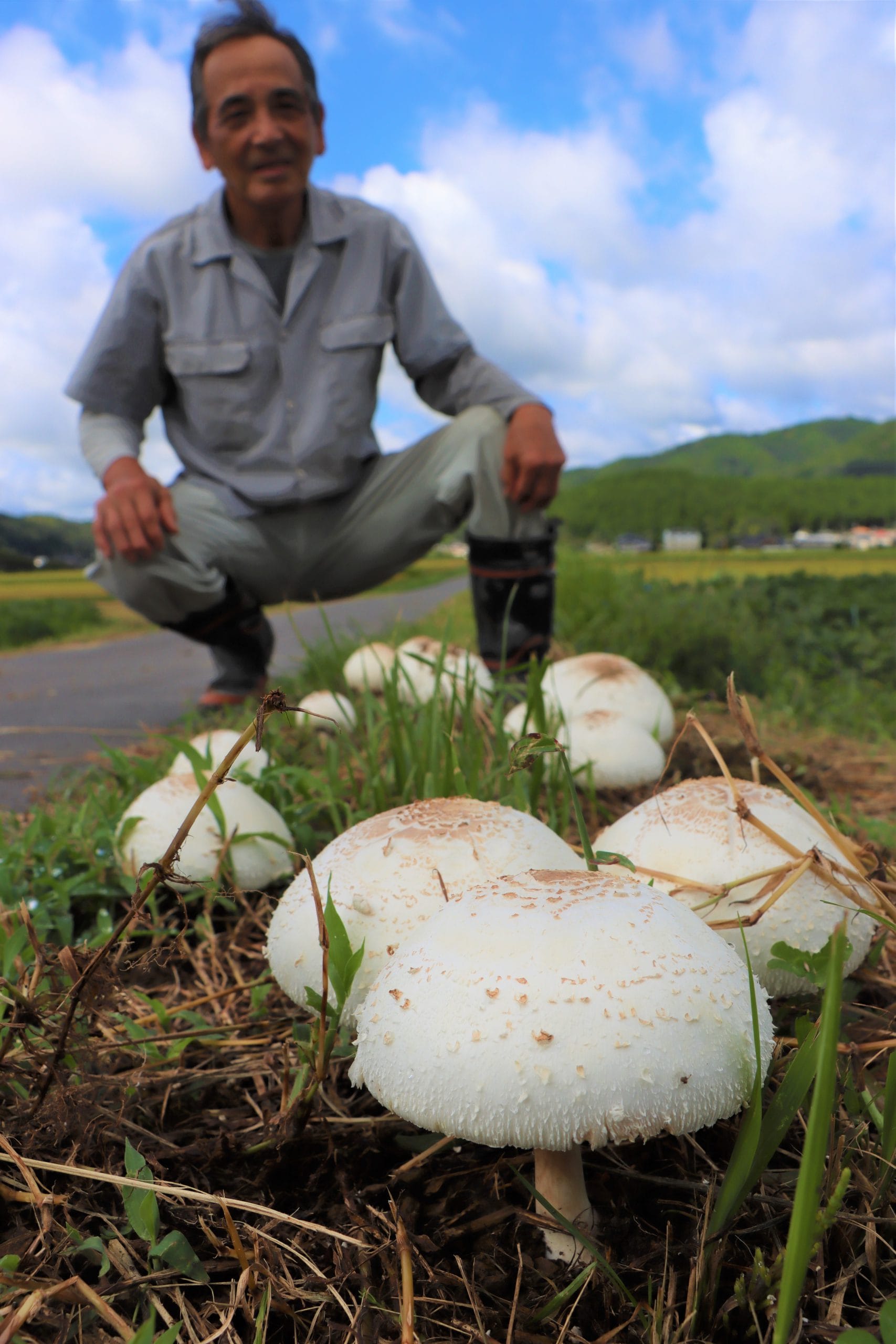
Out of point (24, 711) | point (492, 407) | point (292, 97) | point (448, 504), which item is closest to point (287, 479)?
point (448, 504)

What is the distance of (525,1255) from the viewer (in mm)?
1174

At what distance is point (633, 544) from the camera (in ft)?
40.2

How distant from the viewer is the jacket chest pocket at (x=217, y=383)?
199 inches

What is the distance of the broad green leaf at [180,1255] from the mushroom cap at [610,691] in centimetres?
215

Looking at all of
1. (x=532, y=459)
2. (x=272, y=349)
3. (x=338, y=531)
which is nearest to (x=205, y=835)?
(x=532, y=459)

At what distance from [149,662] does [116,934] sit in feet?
24.1

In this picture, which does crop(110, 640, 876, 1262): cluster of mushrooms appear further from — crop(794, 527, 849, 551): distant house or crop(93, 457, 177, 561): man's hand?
crop(794, 527, 849, 551): distant house

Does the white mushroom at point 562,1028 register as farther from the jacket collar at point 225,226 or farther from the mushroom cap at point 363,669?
the jacket collar at point 225,226

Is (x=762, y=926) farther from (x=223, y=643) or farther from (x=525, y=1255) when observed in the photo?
(x=223, y=643)

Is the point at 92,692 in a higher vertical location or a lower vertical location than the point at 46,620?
lower

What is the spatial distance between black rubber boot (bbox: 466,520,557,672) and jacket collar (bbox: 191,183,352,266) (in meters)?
2.09

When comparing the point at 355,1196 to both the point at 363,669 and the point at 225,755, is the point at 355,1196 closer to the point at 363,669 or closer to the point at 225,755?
the point at 225,755

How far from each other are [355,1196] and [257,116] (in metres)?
5.18

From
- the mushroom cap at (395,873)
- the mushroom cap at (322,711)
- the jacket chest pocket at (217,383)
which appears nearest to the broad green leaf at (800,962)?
the mushroom cap at (395,873)
